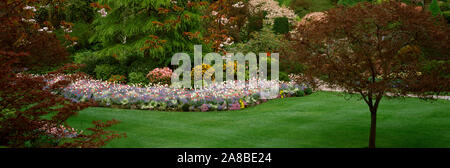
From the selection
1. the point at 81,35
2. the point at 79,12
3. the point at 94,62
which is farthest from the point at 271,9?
the point at 94,62

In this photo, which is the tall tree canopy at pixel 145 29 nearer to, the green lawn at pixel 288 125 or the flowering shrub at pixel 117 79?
the flowering shrub at pixel 117 79

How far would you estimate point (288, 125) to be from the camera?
8.34 metres

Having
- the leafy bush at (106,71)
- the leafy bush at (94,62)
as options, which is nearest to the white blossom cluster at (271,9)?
the leafy bush at (94,62)

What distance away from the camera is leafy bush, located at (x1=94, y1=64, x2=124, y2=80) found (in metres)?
14.9

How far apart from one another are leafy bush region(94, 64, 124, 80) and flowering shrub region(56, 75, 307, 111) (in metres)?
2.49

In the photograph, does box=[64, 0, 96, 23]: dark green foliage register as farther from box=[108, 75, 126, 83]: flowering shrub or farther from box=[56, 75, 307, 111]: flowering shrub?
box=[56, 75, 307, 111]: flowering shrub

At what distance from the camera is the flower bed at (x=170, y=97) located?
1060 centimetres

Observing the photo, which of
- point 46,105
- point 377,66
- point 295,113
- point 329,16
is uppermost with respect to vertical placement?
point 329,16

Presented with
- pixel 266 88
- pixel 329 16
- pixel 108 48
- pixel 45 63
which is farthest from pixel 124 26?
pixel 329 16

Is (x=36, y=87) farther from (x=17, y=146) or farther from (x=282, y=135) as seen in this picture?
(x=282, y=135)
